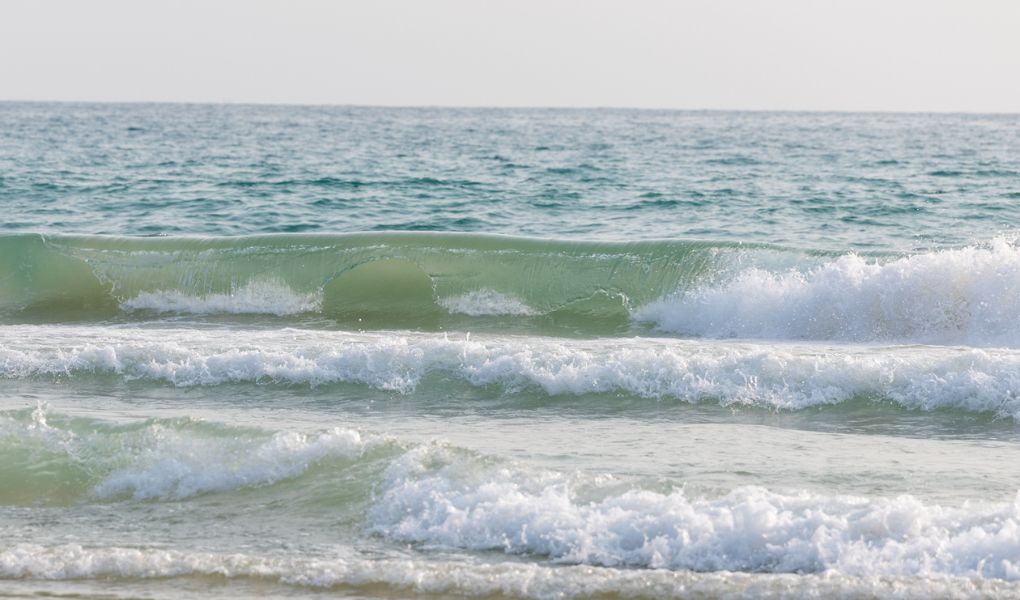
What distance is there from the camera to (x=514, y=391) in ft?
26.7

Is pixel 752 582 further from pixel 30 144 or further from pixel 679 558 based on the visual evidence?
pixel 30 144

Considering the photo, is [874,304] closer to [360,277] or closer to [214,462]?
[360,277]

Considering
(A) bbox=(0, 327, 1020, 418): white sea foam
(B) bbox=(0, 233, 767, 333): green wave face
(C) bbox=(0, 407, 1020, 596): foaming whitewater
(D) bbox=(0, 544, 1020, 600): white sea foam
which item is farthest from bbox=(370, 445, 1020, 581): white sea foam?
(B) bbox=(0, 233, 767, 333): green wave face

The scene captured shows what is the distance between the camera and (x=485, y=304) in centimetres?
1238

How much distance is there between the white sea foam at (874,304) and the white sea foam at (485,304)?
1269mm

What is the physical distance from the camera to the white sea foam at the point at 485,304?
12.2 m

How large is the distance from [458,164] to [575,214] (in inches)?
382

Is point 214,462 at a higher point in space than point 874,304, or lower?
lower

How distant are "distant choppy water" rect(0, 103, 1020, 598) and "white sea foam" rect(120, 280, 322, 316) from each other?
0.04m

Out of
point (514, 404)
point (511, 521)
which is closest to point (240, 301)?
point (514, 404)

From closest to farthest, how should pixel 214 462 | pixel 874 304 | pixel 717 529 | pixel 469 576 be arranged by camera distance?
pixel 469 576 < pixel 717 529 < pixel 214 462 < pixel 874 304

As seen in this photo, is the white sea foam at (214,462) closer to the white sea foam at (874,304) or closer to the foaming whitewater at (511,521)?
the foaming whitewater at (511,521)

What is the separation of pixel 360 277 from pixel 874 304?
17.7 feet

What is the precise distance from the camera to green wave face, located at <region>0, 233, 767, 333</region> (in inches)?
481
